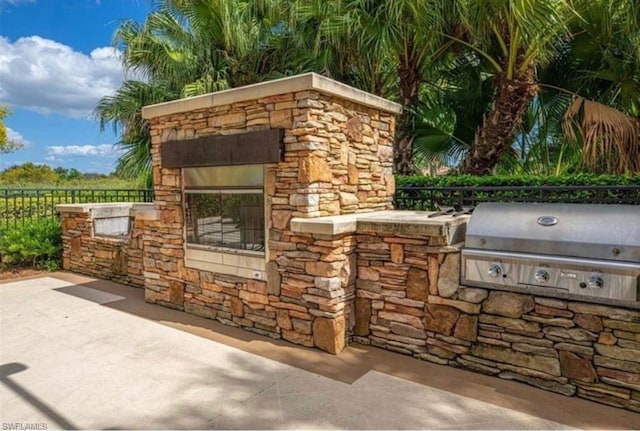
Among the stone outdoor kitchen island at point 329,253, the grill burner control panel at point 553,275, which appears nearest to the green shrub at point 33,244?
the stone outdoor kitchen island at point 329,253

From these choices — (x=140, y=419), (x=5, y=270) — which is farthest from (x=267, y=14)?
(x=140, y=419)

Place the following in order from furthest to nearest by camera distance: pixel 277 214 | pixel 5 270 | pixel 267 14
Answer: pixel 267 14 < pixel 5 270 < pixel 277 214

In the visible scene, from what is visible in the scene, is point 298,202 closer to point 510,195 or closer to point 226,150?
point 226,150

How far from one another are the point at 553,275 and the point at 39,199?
8334 mm

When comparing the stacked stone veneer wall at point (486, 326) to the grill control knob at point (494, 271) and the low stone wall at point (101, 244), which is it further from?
the low stone wall at point (101, 244)

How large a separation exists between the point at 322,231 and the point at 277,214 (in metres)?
0.57

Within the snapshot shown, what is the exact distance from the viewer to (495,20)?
489 cm

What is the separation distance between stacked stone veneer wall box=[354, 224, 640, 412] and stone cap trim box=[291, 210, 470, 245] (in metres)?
0.07

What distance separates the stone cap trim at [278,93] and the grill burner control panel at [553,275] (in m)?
1.81

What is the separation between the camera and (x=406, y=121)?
6.48m

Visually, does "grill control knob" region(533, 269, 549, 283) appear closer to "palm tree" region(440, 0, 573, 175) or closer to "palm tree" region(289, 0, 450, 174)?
"palm tree" region(440, 0, 573, 175)

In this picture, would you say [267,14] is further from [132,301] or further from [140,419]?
[140,419]

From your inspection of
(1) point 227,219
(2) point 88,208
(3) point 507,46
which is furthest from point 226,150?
(3) point 507,46

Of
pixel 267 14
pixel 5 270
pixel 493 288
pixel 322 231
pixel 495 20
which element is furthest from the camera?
pixel 267 14
